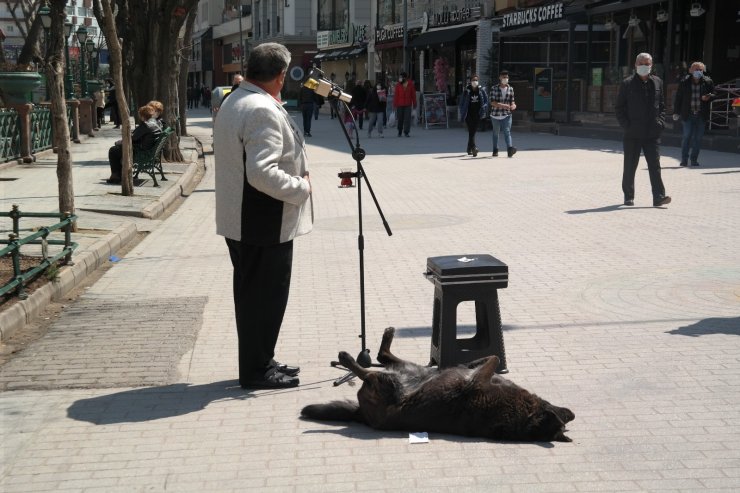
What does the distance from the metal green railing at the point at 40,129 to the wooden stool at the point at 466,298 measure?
60.2 feet

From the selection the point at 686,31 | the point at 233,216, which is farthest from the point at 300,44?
the point at 233,216

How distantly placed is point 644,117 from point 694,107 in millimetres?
5944

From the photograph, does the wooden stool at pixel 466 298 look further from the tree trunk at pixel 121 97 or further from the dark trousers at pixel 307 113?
the dark trousers at pixel 307 113

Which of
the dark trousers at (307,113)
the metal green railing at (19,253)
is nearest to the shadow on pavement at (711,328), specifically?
the metal green railing at (19,253)

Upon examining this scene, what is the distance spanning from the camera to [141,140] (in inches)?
672

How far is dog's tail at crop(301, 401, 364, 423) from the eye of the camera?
16.9 feet

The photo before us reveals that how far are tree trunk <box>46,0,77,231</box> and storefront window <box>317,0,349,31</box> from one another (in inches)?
1992

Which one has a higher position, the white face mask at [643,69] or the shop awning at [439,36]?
the shop awning at [439,36]

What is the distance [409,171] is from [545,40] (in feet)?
60.3

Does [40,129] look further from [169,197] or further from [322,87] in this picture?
[322,87]

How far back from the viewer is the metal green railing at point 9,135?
20500mm

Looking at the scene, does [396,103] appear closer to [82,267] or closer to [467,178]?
[467,178]

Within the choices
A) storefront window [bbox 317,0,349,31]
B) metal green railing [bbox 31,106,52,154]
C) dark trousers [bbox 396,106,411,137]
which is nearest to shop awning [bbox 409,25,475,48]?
dark trousers [bbox 396,106,411,137]

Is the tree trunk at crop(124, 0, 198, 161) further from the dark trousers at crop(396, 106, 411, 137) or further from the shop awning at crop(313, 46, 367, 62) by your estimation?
the shop awning at crop(313, 46, 367, 62)
